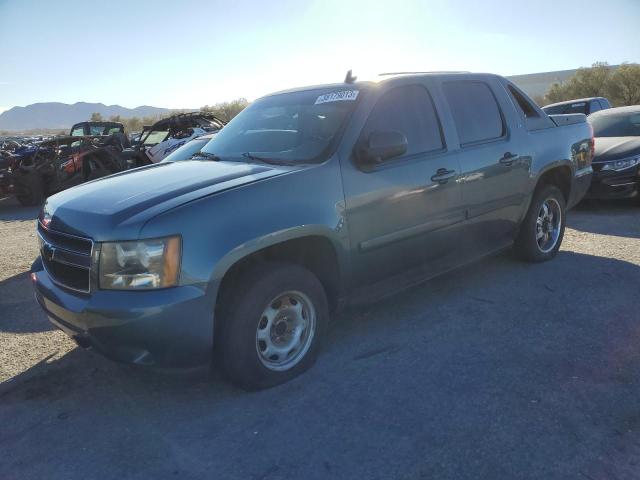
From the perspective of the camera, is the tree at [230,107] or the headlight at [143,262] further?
the tree at [230,107]

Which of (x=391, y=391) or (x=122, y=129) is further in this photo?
(x=122, y=129)

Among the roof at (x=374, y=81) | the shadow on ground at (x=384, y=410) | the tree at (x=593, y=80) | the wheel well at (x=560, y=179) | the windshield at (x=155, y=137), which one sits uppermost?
the tree at (x=593, y=80)

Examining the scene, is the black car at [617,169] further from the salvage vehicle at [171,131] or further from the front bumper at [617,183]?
the salvage vehicle at [171,131]

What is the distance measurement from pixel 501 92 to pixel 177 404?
12.8 feet

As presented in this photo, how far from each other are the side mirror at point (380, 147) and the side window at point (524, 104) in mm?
2204

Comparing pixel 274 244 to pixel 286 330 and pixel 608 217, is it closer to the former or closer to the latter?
pixel 286 330

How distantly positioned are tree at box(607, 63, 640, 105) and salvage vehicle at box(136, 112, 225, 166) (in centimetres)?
2611

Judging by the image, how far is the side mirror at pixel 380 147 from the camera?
3475mm

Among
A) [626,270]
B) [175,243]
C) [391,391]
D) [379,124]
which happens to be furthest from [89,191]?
[626,270]

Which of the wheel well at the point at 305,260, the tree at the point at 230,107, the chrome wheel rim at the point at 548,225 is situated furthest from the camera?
the tree at the point at 230,107

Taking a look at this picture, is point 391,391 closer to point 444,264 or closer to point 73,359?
point 444,264

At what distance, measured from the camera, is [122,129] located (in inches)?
733

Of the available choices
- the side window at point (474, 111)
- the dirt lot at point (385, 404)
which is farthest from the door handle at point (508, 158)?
the dirt lot at point (385, 404)

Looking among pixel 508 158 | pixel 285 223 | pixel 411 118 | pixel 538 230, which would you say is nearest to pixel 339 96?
pixel 411 118
